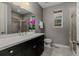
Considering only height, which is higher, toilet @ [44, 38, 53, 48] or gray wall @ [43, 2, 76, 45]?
gray wall @ [43, 2, 76, 45]

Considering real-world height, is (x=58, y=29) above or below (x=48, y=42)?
above

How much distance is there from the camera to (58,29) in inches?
102

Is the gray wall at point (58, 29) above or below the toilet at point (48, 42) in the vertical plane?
above

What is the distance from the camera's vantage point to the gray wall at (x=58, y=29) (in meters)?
2.53

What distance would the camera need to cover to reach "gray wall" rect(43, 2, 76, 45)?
99.8 inches

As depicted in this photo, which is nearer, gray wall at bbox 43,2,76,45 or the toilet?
gray wall at bbox 43,2,76,45

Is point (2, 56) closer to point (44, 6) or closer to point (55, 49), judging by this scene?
point (44, 6)

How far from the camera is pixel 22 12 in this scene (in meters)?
2.27

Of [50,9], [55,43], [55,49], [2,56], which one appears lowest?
[55,49]

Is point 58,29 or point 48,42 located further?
point 48,42

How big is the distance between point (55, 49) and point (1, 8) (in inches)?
81.2

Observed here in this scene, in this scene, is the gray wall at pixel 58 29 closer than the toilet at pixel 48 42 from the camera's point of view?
Answer: Yes

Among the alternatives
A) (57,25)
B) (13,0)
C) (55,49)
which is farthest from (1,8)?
(55,49)

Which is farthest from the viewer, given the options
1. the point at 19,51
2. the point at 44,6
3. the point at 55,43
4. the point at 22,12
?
the point at 55,43
